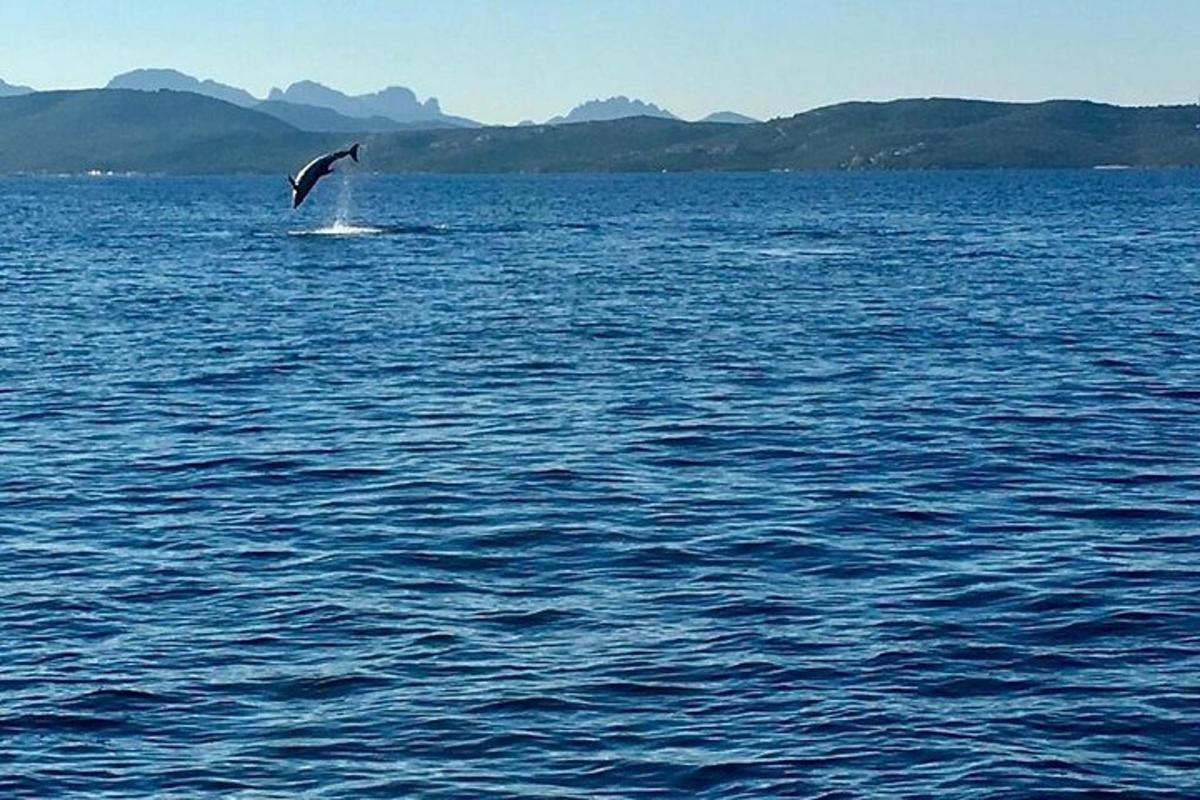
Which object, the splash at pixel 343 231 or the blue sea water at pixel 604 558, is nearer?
the blue sea water at pixel 604 558

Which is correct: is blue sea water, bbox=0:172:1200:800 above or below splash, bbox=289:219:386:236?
below

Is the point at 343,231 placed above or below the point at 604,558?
above

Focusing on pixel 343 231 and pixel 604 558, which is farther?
pixel 343 231

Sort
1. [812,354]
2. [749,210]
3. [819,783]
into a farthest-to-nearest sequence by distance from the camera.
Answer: [749,210] < [812,354] < [819,783]

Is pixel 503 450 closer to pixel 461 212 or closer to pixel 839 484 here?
pixel 839 484

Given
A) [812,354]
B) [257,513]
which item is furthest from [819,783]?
[812,354]

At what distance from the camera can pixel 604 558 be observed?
25.3 metres

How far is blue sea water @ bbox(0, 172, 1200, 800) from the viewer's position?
17984 millimetres

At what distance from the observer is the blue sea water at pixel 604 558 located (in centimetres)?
1798

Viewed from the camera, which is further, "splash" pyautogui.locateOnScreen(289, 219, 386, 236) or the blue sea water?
"splash" pyautogui.locateOnScreen(289, 219, 386, 236)

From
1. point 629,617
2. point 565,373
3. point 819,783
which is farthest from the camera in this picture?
point 565,373

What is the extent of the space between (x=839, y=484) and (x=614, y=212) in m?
143

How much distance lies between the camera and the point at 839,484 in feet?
98.6

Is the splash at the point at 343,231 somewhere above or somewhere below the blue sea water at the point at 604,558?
above
